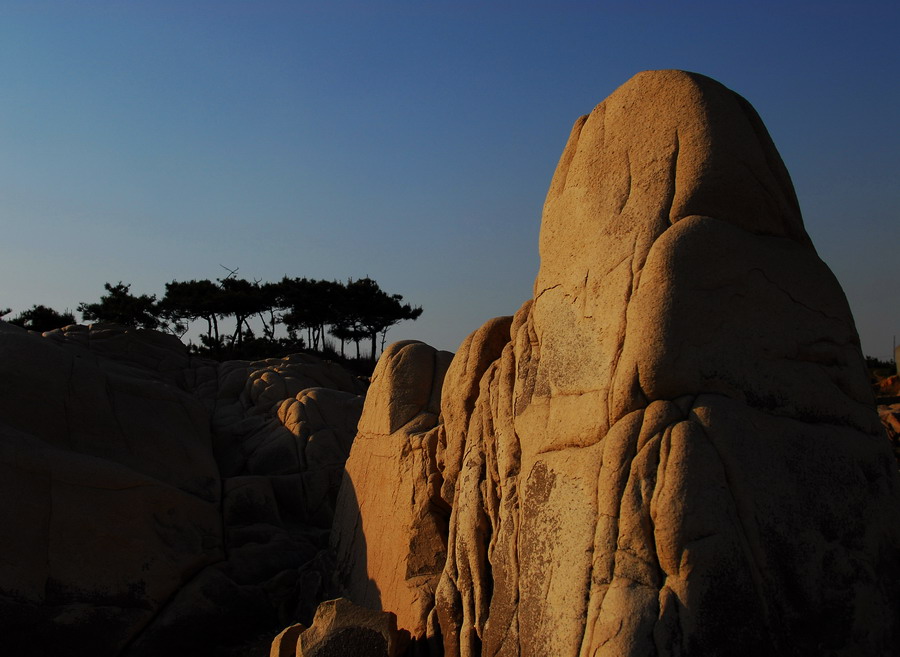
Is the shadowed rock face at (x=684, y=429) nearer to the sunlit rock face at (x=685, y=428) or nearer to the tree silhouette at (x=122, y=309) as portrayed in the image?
the sunlit rock face at (x=685, y=428)

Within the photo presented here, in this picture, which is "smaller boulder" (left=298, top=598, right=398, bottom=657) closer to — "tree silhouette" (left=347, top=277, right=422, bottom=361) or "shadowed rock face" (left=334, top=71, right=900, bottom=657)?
"shadowed rock face" (left=334, top=71, right=900, bottom=657)

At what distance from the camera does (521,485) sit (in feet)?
19.3

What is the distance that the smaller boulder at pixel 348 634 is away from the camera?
21.0 feet

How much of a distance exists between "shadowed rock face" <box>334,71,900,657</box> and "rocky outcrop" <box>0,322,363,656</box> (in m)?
3.69

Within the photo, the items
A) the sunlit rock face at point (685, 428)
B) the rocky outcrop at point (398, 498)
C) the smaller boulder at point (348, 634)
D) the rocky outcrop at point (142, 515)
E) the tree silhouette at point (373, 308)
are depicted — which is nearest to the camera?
the sunlit rock face at point (685, 428)

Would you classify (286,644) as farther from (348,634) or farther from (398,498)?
(398,498)

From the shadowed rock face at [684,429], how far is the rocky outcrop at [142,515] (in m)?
3.69

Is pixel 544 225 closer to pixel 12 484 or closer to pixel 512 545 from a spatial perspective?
pixel 512 545

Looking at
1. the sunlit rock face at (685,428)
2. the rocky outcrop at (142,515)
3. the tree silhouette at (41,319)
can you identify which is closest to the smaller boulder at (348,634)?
the sunlit rock face at (685,428)

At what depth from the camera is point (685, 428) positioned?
490 centimetres

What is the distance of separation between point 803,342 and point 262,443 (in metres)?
8.90

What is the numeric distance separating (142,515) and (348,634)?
366cm

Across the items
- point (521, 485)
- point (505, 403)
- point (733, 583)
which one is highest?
point (505, 403)

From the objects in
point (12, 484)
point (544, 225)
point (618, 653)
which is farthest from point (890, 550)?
point (12, 484)
